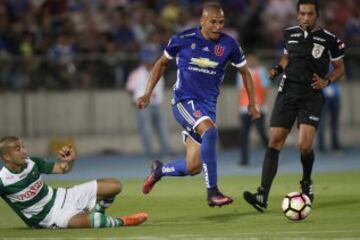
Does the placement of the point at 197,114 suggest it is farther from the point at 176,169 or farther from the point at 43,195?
the point at 43,195

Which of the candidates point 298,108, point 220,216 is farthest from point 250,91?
point 220,216

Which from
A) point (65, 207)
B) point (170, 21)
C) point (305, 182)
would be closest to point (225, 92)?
point (170, 21)

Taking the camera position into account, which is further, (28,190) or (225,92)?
(225,92)

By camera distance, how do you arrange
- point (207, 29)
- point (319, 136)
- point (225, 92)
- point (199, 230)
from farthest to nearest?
point (225, 92), point (319, 136), point (207, 29), point (199, 230)

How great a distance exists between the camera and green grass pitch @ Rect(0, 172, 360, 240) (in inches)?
430

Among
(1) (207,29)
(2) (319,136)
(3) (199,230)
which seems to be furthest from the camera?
(2) (319,136)

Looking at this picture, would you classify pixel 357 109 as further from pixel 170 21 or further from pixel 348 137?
pixel 170 21

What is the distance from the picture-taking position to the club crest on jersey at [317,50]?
13391 mm

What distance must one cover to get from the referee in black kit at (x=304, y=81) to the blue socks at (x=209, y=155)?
2.64 ft

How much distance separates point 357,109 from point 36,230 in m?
16.5

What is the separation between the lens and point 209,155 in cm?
1269

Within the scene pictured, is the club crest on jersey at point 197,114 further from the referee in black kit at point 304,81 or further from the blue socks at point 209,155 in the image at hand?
the referee in black kit at point 304,81

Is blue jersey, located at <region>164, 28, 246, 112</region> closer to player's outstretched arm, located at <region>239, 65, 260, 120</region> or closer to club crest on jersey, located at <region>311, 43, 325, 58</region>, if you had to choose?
player's outstretched arm, located at <region>239, 65, 260, 120</region>

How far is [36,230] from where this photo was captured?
11727mm
